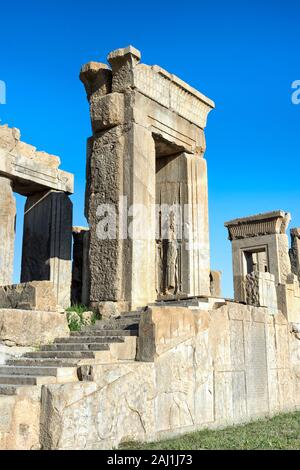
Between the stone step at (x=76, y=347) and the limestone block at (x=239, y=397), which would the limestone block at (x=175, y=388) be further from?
the limestone block at (x=239, y=397)

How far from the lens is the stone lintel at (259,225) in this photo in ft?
59.3

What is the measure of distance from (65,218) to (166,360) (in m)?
6.70

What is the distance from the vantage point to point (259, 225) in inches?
733

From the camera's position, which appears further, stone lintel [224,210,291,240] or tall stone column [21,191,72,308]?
stone lintel [224,210,291,240]

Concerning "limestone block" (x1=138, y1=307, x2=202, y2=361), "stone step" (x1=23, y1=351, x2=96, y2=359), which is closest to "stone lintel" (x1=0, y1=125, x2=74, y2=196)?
"stone step" (x1=23, y1=351, x2=96, y2=359)

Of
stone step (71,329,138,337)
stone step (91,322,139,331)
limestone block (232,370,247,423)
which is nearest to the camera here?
stone step (71,329,138,337)

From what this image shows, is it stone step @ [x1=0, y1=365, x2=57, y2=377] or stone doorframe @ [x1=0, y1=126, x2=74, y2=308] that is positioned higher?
stone doorframe @ [x1=0, y1=126, x2=74, y2=308]

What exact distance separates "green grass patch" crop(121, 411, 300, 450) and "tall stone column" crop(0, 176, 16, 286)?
5915mm

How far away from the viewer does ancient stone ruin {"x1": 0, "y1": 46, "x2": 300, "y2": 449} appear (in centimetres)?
504

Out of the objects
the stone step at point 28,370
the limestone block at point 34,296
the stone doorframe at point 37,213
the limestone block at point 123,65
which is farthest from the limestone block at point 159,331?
the stone doorframe at point 37,213

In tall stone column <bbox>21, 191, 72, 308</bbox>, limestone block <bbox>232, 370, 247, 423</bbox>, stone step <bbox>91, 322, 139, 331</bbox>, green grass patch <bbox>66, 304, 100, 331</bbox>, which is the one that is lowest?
limestone block <bbox>232, 370, 247, 423</bbox>

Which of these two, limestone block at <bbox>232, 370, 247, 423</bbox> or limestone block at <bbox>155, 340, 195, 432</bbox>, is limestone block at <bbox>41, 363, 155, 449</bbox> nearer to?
limestone block at <bbox>155, 340, 195, 432</bbox>

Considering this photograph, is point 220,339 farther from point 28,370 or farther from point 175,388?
point 28,370
